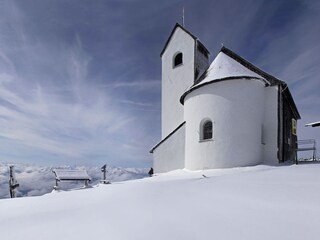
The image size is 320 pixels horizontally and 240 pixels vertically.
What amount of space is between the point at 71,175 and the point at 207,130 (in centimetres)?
830

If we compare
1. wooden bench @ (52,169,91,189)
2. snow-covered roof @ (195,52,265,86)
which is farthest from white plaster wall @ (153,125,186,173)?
wooden bench @ (52,169,91,189)

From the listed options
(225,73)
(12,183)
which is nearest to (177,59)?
(225,73)

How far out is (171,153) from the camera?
619 inches

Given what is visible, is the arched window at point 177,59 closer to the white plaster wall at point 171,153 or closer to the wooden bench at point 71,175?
the white plaster wall at point 171,153

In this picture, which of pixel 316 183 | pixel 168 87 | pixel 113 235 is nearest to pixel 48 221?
pixel 113 235

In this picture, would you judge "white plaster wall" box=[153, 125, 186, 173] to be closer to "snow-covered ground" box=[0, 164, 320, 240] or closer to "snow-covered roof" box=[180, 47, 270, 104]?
"snow-covered roof" box=[180, 47, 270, 104]

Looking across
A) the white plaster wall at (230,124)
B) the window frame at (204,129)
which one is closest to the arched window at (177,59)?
the white plaster wall at (230,124)

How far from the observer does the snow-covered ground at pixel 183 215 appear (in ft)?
11.4

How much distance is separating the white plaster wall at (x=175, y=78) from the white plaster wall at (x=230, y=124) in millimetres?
4179

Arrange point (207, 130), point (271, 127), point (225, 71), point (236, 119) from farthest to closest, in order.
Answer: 1. point (207, 130)
2. point (225, 71)
3. point (271, 127)
4. point (236, 119)

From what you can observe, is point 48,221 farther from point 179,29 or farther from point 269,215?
point 179,29

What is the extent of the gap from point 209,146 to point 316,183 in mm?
6524

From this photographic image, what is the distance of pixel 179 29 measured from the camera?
1827 cm

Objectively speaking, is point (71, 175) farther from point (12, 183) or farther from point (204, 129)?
point (204, 129)
